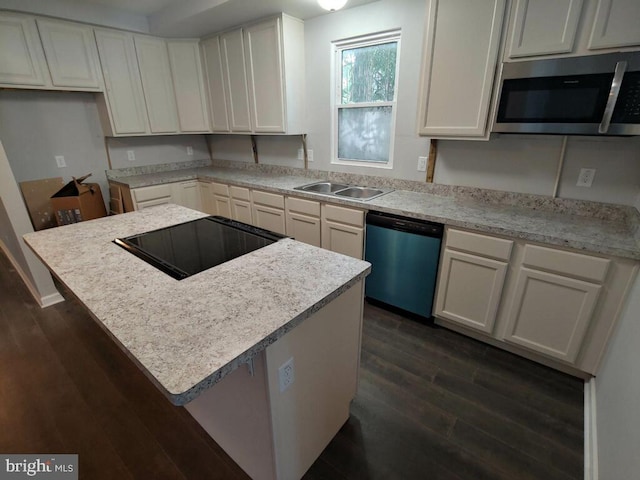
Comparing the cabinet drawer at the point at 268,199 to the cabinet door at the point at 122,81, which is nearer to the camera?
the cabinet drawer at the point at 268,199

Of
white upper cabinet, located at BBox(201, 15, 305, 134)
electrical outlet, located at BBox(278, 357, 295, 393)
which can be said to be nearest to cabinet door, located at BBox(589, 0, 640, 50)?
electrical outlet, located at BBox(278, 357, 295, 393)

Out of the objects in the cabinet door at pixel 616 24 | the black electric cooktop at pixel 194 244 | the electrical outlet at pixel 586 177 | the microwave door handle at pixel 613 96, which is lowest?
the black electric cooktop at pixel 194 244

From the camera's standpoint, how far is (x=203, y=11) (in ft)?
8.86

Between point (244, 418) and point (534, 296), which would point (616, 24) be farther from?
point (244, 418)

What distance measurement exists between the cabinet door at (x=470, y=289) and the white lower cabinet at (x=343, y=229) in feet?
2.21

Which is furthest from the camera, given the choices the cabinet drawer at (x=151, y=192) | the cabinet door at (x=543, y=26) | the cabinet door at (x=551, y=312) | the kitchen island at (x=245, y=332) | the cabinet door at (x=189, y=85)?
the cabinet door at (x=189, y=85)

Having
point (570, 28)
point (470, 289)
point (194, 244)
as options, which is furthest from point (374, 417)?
point (570, 28)

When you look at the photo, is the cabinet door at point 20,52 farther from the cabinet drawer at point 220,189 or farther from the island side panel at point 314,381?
the island side panel at point 314,381

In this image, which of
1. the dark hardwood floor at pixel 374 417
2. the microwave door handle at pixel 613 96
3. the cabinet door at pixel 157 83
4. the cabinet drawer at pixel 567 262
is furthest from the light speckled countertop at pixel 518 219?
the cabinet door at pixel 157 83

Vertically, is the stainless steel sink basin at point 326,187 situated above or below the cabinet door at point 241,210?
above

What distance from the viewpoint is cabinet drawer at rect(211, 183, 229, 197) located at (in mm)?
3527

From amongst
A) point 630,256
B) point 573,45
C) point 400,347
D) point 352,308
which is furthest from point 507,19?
point 400,347

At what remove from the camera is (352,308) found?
1373 mm

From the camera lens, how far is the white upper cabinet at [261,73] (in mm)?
2883
